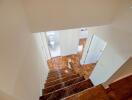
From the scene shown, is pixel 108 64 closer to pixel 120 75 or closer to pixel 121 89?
pixel 120 75

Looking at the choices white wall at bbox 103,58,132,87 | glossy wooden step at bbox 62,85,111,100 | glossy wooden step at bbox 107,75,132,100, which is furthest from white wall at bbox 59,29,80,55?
glossy wooden step at bbox 62,85,111,100

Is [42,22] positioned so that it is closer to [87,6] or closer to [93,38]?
[87,6]

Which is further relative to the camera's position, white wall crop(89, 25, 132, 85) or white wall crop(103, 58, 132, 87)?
white wall crop(89, 25, 132, 85)

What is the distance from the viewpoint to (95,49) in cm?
426

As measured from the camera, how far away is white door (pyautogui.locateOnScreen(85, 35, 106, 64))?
385 centimetres

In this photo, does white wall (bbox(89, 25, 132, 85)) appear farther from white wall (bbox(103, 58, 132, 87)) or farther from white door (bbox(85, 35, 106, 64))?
white door (bbox(85, 35, 106, 64))

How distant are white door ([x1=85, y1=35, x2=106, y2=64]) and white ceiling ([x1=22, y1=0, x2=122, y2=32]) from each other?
4.69ft

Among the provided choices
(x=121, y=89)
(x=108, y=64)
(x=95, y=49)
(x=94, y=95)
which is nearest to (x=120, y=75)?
(x=121, y=89)

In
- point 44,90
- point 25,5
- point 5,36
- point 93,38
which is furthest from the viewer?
point 93,38

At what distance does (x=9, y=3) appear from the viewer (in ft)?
4.11

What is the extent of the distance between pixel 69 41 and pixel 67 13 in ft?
Answer: 10.1

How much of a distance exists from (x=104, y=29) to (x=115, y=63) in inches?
35.0

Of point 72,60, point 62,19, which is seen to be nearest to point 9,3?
point 62,19

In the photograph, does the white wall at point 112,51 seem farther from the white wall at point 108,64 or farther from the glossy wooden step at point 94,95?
the glossy wooden step at point 94,95
